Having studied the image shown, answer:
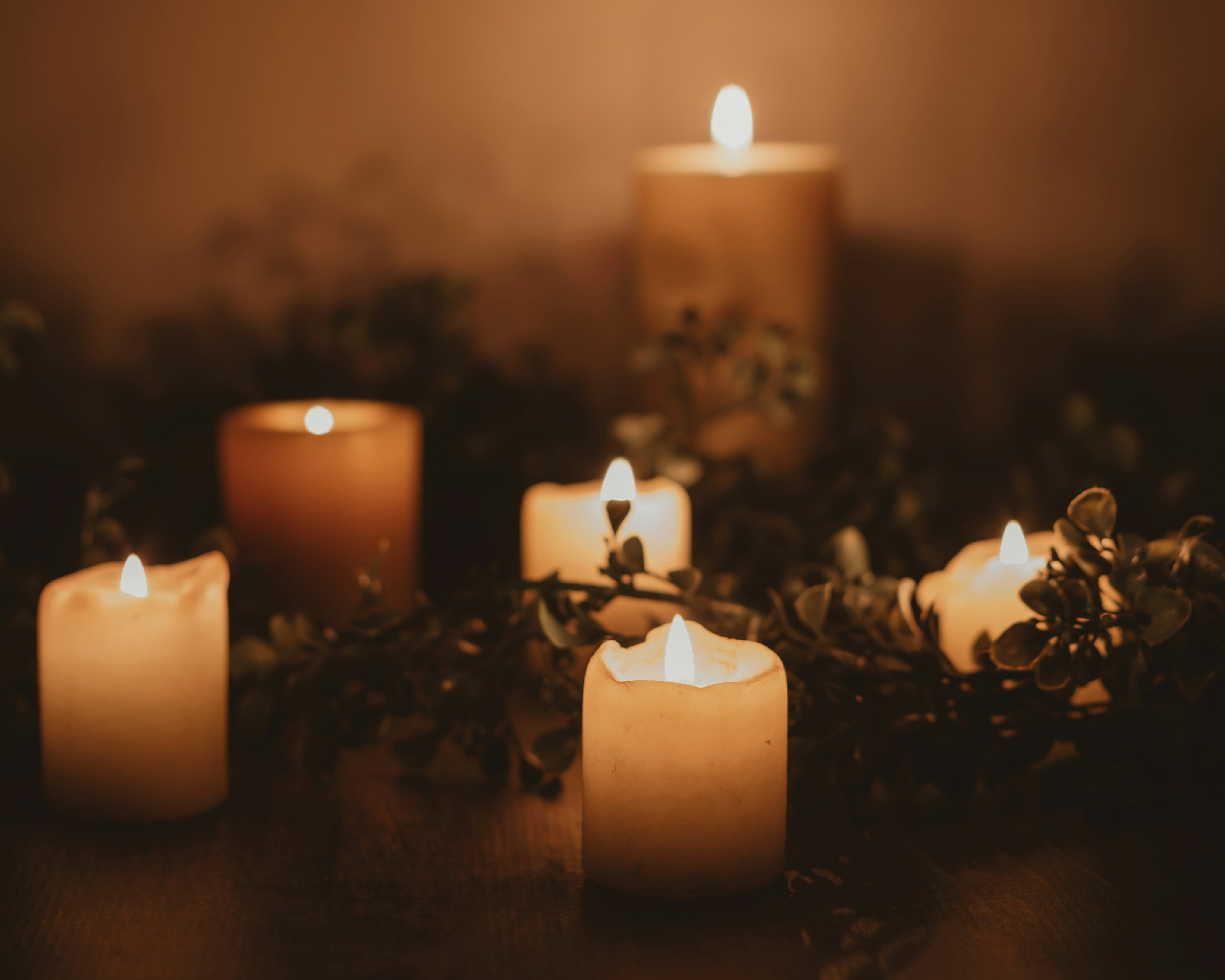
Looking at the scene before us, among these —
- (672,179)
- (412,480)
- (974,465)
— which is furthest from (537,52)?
(974,465)

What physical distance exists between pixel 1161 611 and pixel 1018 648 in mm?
75

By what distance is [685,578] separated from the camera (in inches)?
Result: 29.5

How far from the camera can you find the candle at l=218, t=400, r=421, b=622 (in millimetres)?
968

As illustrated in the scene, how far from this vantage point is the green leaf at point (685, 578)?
75cm

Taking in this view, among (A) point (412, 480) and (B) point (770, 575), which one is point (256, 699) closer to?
(A) point (412, 480)

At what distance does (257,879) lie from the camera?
0.67 meters

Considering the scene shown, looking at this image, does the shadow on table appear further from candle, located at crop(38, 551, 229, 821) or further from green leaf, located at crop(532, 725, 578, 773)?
candle, located at crop(38, 551, 229, 821)

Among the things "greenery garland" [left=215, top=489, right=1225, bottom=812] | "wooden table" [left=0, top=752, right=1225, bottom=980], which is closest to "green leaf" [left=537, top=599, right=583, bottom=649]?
"greenery garland" [left=215, top=489, right=1225, bottom=812]

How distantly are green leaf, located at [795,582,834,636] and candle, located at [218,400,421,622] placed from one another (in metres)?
0.36

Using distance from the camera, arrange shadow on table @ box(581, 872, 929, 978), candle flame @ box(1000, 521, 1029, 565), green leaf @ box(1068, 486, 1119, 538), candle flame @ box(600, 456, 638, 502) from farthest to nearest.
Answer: candle flame @ box(600, 456, 638, 502) < candle flame @ box(1000, 521, 1029, 565) < green leaf @ box(1068, 486, 1119, 538) < shadow on table @ box(581, 872, 929, 978)

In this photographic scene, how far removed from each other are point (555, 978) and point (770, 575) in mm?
519

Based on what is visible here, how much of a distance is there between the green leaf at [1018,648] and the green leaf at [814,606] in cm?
11

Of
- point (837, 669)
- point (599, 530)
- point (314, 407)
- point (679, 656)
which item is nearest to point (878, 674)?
point (837, 669)

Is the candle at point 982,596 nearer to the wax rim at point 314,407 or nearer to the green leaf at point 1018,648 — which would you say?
the green leaf at point 1018,648
